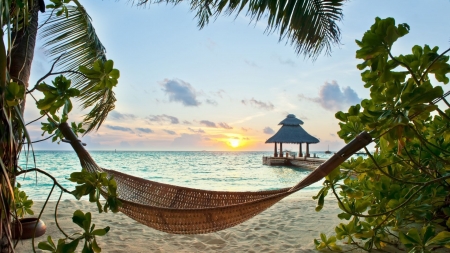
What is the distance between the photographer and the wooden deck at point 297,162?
11.6 m

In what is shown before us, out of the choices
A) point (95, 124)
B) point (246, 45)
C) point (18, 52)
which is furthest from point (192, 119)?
point (18, 52)

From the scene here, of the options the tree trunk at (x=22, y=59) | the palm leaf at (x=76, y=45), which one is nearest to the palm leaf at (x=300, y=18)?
the palm leaf at (x=76, y=45)

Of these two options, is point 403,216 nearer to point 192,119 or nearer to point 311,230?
point 311,230

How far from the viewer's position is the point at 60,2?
856 millimetres

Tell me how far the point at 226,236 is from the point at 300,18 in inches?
67.9

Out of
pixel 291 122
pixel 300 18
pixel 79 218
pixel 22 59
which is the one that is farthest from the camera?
pixel 291 122

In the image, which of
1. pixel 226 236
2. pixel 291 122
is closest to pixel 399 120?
pixel 226 236

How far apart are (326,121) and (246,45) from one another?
11.5 feet

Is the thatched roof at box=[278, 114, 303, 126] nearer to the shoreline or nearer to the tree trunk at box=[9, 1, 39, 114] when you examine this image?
the shoreline

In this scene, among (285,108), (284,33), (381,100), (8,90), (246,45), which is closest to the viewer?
(8,90)

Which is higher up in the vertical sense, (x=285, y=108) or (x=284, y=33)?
(x=285, y=108)

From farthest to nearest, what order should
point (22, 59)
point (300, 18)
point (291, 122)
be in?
point (291, 122) < point (300, 18) < point (22, 59)

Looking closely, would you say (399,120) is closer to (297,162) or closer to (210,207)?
(210,207)

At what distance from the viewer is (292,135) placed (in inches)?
525
